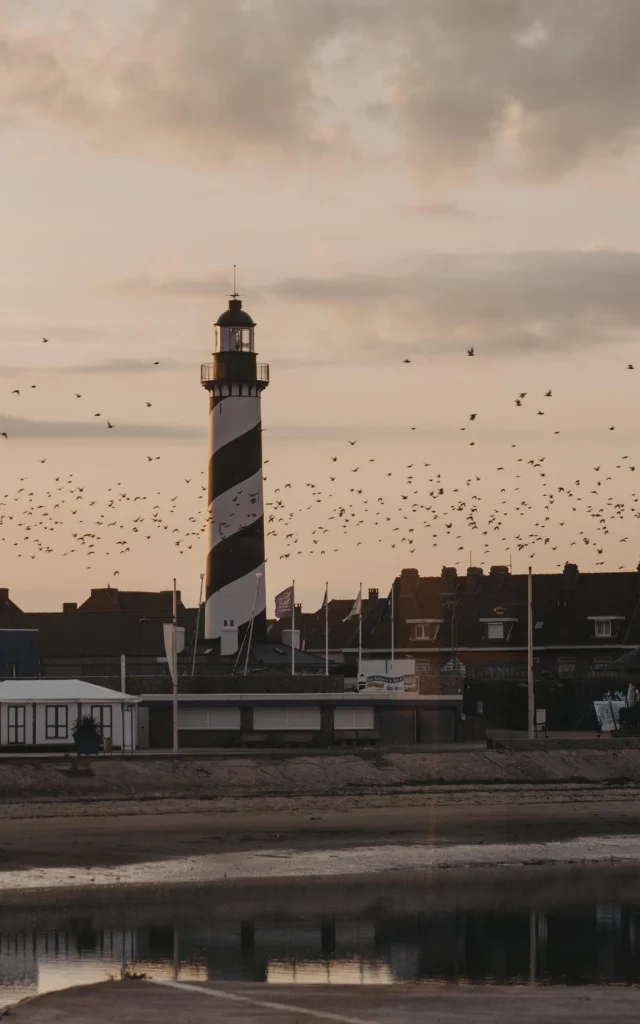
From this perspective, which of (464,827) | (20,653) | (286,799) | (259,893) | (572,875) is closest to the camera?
(259,893)

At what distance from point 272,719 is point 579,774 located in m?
12.4

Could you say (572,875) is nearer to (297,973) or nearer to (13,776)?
(297,973)

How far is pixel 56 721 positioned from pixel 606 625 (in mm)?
43873

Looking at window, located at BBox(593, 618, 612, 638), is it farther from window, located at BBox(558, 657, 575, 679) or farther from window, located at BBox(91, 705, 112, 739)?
window, located at BBox(91, 705, 112, 739)

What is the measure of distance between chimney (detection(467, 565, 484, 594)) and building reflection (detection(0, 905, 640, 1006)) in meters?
74.2

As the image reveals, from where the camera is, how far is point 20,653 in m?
75.2

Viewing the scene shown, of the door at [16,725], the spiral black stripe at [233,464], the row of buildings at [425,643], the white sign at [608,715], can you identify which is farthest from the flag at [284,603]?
the door at [16,725]

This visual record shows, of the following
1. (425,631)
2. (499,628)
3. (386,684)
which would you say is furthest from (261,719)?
(425,631)

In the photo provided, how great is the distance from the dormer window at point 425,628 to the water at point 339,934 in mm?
66602

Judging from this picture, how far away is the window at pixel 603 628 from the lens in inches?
3762

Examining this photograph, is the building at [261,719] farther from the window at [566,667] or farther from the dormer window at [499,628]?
the dormer window at [499,628]

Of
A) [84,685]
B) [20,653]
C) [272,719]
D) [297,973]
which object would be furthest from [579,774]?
[297,973]

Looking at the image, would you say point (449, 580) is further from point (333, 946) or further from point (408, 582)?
point (333, 946)

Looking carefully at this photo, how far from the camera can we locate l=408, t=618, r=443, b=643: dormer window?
330 feet
